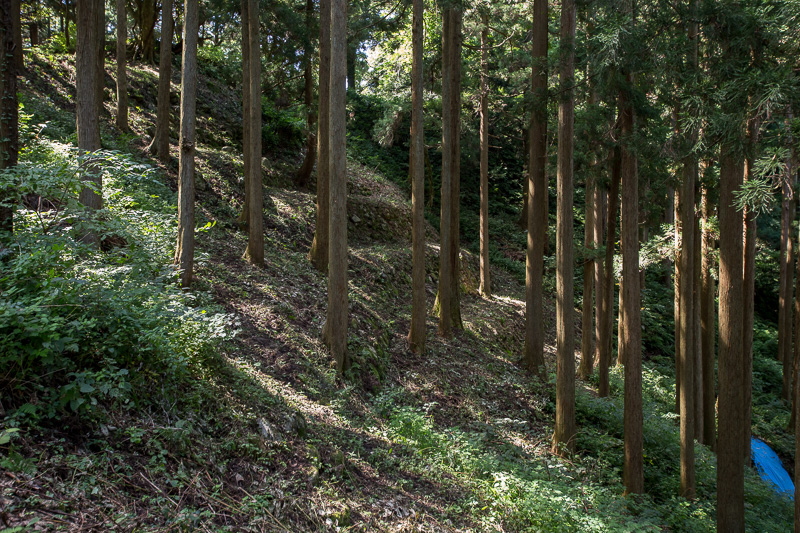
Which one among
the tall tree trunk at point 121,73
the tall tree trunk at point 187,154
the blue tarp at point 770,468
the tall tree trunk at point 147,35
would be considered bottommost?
the blue tarp at point 770,468

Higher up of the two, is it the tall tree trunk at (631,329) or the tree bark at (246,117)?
the tree bark at (246,117)

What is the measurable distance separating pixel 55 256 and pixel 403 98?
18.6 metres

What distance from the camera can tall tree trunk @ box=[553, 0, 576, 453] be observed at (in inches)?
354

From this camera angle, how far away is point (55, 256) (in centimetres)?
466

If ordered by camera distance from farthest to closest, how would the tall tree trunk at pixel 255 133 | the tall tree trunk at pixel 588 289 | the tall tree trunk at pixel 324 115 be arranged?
the tall tree trunk at pixel 588 289, the tall tree trunk at pixel 324 115, the tall tree trunk at pixel 255 133

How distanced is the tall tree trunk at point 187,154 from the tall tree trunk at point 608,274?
875 cm

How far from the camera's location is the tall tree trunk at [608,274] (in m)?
11.2

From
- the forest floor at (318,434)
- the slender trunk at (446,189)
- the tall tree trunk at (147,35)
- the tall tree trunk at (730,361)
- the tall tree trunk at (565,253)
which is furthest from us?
the tall tree trunk at (147,35)

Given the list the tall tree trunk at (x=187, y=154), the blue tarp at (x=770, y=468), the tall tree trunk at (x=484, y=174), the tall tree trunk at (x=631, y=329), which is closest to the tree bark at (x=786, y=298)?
the blue tarp at (x=770, y=468)

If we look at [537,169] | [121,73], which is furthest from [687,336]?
[121,73]

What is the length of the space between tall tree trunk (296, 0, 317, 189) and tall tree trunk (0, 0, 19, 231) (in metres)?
10.7

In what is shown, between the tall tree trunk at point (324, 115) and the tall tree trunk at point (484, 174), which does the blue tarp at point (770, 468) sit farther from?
the tall tree trunk at point (324, 115)

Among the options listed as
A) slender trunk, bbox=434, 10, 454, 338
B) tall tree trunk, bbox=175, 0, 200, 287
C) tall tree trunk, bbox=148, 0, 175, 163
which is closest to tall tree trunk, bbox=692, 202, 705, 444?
slender trunk, bbox=434, 10, 454, 338

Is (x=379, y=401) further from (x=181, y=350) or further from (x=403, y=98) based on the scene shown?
(x=403, y=98)
